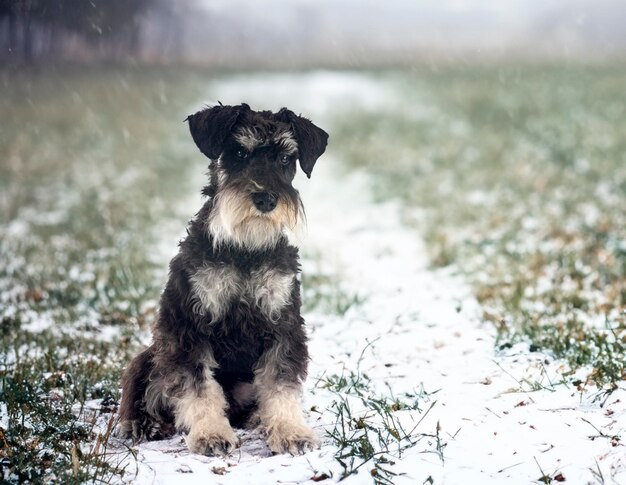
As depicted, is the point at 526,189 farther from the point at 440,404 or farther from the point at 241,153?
the point at 241,153

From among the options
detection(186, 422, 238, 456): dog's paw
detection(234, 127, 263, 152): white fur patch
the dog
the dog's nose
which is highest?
detection(234, 127, 263, 152): white fur patch

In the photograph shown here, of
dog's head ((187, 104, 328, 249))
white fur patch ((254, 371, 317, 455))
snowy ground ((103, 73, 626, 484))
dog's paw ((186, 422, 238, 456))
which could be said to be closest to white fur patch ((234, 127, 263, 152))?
dog's head ((187, 104, 328, 249))

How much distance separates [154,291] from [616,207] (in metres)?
8.35

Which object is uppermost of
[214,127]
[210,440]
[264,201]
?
[214,127]

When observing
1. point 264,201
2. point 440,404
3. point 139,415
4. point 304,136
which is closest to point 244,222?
point 264,201

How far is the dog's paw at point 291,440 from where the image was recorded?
13.0 ft

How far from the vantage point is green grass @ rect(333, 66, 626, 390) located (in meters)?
6.86

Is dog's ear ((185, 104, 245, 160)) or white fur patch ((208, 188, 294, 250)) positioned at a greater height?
dog's ear ((185, 104, 245, 160))

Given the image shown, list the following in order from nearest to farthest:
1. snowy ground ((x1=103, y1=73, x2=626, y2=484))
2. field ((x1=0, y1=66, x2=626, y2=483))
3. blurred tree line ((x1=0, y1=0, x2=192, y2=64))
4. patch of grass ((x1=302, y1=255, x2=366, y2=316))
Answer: snowy ground ((x1=103, y1=73, x2=626, y2=484))
field ((x1=0, y1=66, x2=626, y2=483))
patch of grass ((x1=302, y1=255, x2=366, y2=316))
blurred tree line ((x1=0, y1=0, x2=192, y2=64))

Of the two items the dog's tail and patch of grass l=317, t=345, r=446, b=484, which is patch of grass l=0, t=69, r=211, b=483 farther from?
patch of grass l=317, t=345, r=446, b=484

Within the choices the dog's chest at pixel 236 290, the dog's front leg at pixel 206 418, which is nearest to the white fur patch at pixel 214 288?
the dog's chest at pixel 236 290

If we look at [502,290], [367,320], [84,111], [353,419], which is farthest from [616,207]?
[84,111]

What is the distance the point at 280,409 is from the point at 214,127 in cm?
194

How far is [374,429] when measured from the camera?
4047 millimetres
